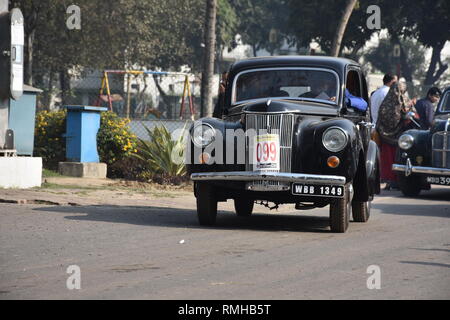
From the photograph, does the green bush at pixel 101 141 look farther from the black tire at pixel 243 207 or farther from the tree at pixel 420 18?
the tree at pixel 420 18

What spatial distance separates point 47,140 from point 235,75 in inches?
277

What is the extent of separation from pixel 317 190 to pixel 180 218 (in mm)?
2284

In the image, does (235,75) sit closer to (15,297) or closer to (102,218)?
(102,218)

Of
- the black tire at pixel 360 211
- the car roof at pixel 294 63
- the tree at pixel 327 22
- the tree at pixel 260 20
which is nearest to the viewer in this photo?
the car roof at pixel 294 63

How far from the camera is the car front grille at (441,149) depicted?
1580 centimetres

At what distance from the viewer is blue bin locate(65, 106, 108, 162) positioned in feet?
56.7

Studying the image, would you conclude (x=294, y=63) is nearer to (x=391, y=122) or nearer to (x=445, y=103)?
(x=445, y=103)

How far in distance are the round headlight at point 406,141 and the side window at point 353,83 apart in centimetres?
413

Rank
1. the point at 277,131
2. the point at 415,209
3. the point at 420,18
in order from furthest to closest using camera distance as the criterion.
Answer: the point at 420,18 < the point at 415,209 < the point at 277,131

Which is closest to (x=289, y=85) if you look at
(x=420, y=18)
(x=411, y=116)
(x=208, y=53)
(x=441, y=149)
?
(x=441, y=149)

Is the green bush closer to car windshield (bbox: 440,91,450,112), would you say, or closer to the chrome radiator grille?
car windshield (bbox: 440,91,450,112)

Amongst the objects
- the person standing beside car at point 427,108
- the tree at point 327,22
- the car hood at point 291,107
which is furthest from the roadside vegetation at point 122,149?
the tree at point 327,22

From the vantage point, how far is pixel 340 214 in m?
10.5
